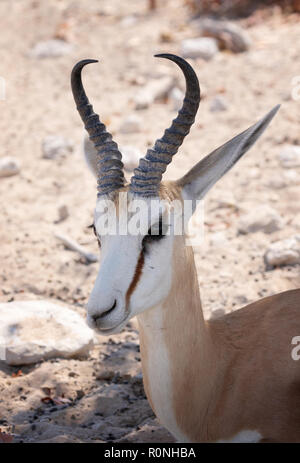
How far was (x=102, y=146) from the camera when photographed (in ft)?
12.2

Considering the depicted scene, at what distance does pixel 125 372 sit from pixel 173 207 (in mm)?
1843

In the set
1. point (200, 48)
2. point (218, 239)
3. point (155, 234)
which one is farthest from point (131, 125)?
point (155, 234)

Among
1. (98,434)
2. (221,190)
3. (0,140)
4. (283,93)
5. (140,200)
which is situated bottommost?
(98,434)

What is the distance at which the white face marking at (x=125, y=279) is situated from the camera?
3199 millimetres

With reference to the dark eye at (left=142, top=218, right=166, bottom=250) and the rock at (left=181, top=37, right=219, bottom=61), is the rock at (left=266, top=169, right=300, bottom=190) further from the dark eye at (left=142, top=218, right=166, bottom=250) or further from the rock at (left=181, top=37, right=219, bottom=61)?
the dark eye at (left=142, top=218, right=166, bottom=250)

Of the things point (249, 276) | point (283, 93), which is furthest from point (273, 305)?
point (283, 93)

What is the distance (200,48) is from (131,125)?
99.8 inches

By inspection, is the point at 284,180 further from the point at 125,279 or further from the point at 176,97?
the point at 125,279

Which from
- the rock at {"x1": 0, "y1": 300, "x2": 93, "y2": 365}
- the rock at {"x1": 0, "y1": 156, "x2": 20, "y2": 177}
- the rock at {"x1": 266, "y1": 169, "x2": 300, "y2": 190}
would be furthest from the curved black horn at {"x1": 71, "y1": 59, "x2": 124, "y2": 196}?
the rock at {"x1": 0, "y1": 156, "x2": 20, "y2": 177}

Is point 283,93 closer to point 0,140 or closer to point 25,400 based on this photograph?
point 0,140

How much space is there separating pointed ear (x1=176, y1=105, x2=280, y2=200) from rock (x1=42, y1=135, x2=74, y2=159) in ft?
15.6

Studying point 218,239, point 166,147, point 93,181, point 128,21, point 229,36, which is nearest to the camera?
point 166,147

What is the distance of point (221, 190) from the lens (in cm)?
732

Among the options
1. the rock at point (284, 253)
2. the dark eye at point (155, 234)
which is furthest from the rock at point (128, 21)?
the dark eye at point (155, 234)
